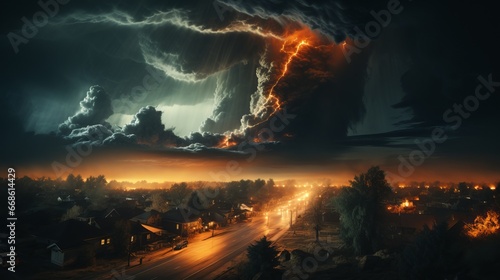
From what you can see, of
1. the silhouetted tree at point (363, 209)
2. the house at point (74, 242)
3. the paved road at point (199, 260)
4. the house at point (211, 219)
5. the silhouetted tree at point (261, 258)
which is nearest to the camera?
the silhouetted tree at point (261, 258)

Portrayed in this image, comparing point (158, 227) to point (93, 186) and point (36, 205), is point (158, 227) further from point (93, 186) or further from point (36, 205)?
point (93, 186)

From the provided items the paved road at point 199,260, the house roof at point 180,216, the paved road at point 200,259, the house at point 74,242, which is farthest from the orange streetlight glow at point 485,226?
the house at point 74,242

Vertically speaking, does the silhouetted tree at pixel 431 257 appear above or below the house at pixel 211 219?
above

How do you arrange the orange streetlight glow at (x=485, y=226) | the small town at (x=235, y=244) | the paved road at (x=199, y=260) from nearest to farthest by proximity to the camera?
the small town at (x=235, y=244) < the paved road at (x=199, y=260) < the orange streetlight glow at (x=485, y=226)

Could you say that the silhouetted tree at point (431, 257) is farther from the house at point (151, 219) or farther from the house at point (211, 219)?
the house at point (151, 219)

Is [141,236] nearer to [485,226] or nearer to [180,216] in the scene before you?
[180,216]

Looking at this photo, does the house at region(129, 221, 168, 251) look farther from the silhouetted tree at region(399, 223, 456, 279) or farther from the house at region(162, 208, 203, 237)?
the silhouetted tree at region(399, 223, 456, 279)
